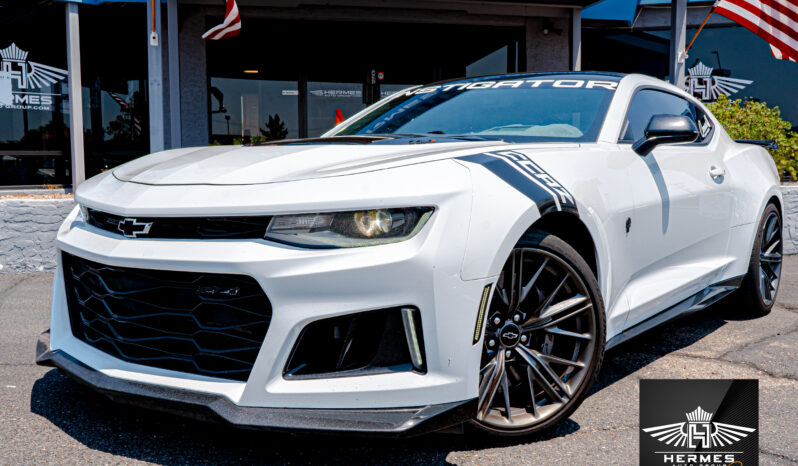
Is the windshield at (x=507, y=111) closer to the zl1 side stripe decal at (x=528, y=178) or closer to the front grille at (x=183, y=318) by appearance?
the zl1 side stripe decal at (x=528, y=178)

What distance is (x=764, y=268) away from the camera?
4.40 meters

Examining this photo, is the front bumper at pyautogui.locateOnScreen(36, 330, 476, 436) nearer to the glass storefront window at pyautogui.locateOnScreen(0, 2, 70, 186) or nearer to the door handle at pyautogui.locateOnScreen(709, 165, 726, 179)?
the door handle at pyautogui.locateOnScreen(709, 165, 726, 179)

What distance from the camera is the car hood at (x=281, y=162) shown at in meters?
2.18

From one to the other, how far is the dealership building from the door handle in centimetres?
568

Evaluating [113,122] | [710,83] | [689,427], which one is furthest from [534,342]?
[710,83]

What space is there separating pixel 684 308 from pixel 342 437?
2064 millimetres

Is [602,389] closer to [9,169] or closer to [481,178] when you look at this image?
[481,178]

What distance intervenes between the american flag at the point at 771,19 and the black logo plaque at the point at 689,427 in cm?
676

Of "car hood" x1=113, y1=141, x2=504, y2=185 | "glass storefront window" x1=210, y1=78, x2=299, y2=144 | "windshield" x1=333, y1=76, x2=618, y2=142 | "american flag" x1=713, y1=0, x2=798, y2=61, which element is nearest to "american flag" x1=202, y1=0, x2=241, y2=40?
"glass storefront window" x1=210, y1=78, x2=299, y2=144

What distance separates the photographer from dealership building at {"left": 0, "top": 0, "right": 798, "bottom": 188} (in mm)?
9867

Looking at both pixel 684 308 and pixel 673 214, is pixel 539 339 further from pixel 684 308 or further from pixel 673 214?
pixel 684 308

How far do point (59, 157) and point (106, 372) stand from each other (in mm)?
9081

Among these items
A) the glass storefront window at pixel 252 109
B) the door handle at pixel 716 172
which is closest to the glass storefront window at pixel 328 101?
the glass storefront window at pixel 252 109

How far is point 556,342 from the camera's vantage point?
2.57 meters
